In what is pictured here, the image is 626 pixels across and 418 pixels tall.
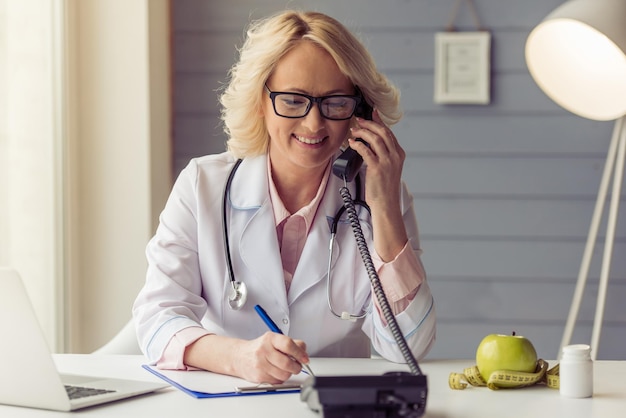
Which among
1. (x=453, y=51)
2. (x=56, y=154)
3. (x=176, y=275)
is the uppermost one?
(x=453, y=51)

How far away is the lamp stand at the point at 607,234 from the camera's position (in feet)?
10.0

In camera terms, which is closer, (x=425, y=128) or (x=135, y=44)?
(x=135, y=44)

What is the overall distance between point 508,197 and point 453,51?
1.92 ft

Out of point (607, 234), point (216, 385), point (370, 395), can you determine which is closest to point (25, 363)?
point (216, 385)

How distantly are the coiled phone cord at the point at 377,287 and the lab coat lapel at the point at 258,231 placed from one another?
181mm

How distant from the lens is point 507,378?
1587 mm

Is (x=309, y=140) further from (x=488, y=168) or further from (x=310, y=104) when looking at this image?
(x=488, y=168)

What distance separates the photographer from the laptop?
1.38m

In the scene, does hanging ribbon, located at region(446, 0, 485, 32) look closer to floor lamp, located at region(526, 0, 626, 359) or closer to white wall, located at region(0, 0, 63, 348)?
floor lamp, located at region(526, 0, 626, 359)

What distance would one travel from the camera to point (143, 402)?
1.49 metres

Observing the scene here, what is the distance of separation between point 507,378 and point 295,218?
0.67 m

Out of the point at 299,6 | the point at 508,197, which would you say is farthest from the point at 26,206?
the point at 508,197

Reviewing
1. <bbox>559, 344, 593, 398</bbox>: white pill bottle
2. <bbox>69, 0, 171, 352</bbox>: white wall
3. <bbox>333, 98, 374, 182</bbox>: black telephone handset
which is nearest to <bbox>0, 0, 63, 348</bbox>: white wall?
<bbox>69, 0, 171, 352</bbox>: white wall

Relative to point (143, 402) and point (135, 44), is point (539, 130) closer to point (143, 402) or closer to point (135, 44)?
point (135, 44)
